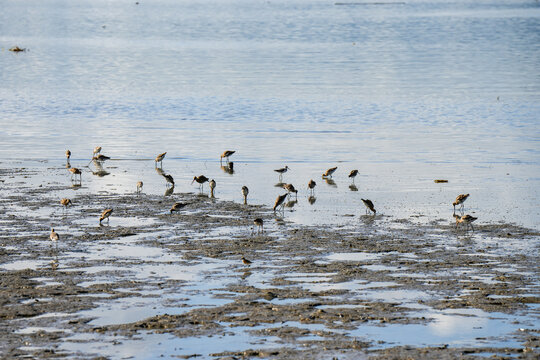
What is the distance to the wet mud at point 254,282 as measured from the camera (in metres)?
12.5

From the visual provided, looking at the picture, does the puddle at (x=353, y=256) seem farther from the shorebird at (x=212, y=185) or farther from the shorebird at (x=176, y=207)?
the shorebird at (x=212, y=185)

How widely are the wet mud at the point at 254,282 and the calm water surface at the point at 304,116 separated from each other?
238 cm

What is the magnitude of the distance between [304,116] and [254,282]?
26982 mm

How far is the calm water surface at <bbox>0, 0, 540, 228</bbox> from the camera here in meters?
25.0

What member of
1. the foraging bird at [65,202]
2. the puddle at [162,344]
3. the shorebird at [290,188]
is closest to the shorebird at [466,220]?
the shorebird at [290,188]

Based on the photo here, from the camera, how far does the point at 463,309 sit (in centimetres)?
1387

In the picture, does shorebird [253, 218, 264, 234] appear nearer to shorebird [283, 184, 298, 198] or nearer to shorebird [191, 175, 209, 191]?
shorebird [283, 184, 298, 198]

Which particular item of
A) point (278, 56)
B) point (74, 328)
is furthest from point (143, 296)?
point (278, 56)

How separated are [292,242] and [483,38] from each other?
8402cm

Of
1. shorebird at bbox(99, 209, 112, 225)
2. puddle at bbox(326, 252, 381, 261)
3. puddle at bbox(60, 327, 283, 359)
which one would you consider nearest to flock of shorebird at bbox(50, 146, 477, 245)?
shorebird at bbox(99, 209, 112, 225)

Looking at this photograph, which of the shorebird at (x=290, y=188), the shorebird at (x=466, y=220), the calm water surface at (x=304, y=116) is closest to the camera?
the shorebird at (x=466, y=220)

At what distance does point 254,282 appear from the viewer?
1523 cm

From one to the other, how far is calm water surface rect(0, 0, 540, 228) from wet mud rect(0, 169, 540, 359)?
238 cm

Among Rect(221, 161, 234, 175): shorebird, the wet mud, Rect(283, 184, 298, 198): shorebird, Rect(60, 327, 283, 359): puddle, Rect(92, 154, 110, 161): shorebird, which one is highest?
Rect(92, 154, 110, 161): shorebird
